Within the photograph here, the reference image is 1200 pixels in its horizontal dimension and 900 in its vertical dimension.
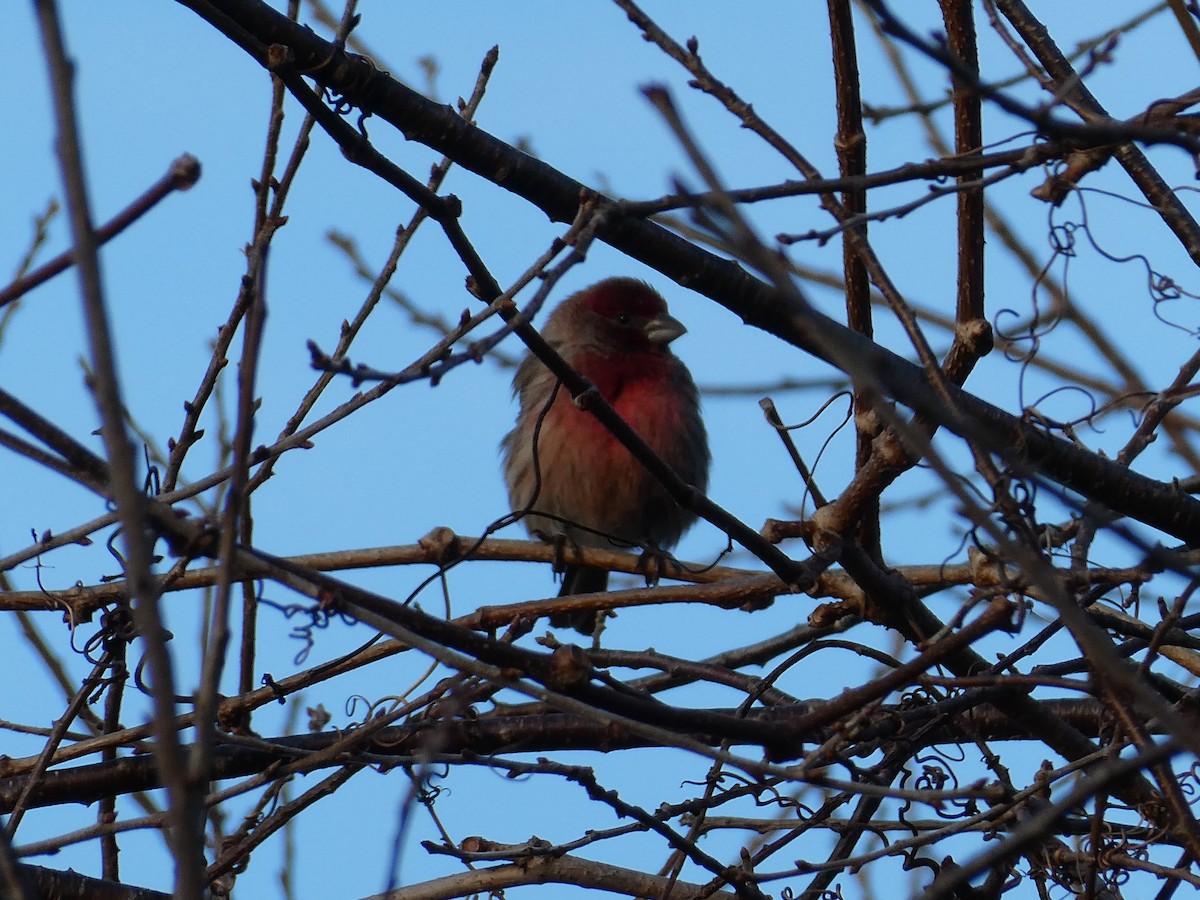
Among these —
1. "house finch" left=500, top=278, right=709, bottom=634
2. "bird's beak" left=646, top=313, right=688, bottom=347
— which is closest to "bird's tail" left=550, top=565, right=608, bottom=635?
"house finch" left=500, top=278, right=709, bottom=634

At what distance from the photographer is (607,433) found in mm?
8031

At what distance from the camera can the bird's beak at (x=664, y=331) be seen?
8.79 meters

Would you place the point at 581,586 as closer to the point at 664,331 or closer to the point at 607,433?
the point at 607,433

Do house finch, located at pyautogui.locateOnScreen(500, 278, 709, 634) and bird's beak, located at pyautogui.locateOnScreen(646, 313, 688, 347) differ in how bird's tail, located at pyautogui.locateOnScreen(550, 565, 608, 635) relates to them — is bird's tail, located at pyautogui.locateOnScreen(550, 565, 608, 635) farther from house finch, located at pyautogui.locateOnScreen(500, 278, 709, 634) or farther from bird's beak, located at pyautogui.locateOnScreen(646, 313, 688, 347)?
bird's beak, located at pyautogui.locateOnScreen(646, 313, 688, 347)

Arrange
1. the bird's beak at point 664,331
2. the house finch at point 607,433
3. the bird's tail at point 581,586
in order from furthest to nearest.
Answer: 1. the bird's beak at point 664,331
2. the house finch at point 607,433
3. the bird's tail at point 581,586

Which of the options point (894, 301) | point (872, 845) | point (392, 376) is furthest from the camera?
point (872, 845)

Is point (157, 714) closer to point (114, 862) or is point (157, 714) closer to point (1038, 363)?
point (114, 862)

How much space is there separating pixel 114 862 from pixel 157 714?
2.88 metres

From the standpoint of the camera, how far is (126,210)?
76.4 inches

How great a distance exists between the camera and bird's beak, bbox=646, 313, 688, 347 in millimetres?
8789

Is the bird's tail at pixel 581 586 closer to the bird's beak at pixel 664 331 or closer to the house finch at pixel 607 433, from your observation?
the house finch at pixel 607 433

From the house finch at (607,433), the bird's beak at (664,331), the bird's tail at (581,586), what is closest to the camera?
the bird's tail at (581,586)

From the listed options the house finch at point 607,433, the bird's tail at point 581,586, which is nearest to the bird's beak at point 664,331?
the house finch at point 607,433

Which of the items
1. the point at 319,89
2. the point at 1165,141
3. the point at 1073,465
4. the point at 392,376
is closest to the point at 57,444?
the point at 392,376
